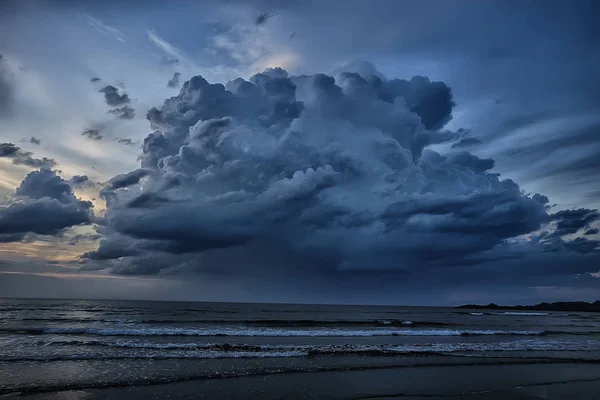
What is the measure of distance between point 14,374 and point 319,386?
36.8ft

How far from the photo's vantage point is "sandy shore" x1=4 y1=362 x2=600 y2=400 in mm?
12266

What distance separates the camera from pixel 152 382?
13641mm

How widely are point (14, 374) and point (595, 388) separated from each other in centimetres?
2149

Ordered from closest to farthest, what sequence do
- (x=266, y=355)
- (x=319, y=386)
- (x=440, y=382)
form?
1. (x=319, y=386)
2. (x=440, y=382)
3. (x=266, y=355)

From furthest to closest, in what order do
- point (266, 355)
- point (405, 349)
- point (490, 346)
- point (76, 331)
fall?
point (76, 331), point (490, 346), point (405, 349), point (266, 355)

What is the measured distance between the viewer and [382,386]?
1381cm

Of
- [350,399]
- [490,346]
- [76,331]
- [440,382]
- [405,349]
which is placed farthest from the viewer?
[76,331]

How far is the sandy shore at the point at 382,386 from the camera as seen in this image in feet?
40.2

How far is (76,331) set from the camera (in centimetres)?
3025

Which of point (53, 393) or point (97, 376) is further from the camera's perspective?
point (97, 376)

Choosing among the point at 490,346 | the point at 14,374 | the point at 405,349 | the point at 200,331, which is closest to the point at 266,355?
the point at 405,349

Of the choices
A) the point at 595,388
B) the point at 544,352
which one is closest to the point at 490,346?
the point at 544,352

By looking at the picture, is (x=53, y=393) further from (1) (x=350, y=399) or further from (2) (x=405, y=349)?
(2) (x=405, y=349)

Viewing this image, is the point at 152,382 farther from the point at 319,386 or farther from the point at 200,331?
the point at 200,331
